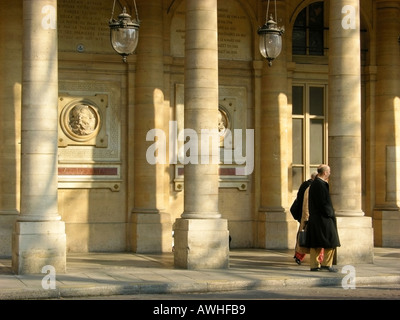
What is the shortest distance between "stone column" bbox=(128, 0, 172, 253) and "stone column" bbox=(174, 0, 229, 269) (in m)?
3.15

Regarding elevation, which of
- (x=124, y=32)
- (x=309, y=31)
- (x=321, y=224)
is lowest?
(x=321, y=224)

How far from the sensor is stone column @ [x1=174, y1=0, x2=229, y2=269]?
17.6m

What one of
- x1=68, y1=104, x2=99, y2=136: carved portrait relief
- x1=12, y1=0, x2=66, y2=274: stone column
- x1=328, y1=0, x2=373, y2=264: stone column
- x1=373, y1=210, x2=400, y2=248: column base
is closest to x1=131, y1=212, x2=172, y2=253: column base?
x1=68, y1=104, x2=99, y2=136: carved portrait relief

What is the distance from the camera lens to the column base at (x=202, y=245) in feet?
57.2

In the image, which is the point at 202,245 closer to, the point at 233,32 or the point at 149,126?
the point at 149,126

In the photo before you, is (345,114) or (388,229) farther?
(388,229)

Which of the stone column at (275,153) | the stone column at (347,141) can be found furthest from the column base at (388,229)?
the stone column at (347,141)

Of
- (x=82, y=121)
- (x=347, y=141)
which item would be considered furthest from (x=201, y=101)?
(x=82, y=121)

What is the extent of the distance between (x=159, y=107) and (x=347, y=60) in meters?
4.78

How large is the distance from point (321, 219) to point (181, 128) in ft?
18.2

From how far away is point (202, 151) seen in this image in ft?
58.3

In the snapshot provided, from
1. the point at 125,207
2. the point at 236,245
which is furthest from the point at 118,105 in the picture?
the point at 236,245

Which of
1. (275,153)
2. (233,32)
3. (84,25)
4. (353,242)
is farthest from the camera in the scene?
(233,32)

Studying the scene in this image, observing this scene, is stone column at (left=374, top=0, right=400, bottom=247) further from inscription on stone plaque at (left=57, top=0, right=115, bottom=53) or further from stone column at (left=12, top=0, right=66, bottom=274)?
stone column at (left=12, top=0, right=66, bottom=274)
